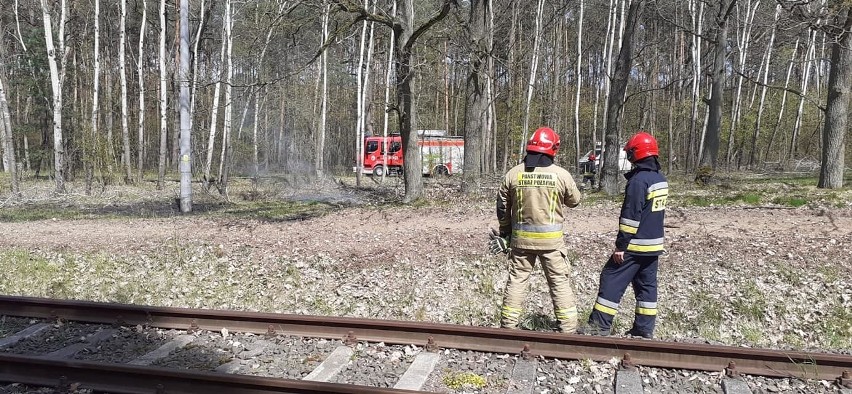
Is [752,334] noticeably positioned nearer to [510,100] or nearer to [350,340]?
[350,340]

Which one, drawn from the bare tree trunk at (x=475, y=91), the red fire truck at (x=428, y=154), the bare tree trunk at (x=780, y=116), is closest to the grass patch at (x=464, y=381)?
the bare tree trunk at (x=475, y=91)

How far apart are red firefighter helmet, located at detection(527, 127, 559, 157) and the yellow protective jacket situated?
0.53 ft

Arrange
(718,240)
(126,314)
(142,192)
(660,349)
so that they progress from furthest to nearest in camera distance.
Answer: (142,192), (718,240), (126,314), (660,349)

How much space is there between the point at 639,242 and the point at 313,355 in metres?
3.16

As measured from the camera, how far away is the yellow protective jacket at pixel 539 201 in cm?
561

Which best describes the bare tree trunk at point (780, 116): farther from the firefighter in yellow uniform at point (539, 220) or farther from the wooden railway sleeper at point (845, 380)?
the wooden railway sleeper at point (845, 380)

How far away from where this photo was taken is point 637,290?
232 inches

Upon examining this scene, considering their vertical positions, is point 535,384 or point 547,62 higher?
point 547,62

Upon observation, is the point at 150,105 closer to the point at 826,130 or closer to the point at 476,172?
the point at 476,172

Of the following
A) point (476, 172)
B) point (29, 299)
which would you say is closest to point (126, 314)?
point (29, 299)

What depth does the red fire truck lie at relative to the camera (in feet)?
99.1

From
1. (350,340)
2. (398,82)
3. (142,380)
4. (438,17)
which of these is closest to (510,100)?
(398,82)

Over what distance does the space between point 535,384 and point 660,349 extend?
117 centimetres

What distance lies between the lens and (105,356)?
551 centimetres
